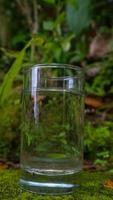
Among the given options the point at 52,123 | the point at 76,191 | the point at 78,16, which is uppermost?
the point at 78,16

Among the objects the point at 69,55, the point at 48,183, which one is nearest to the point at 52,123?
the point at 48,183

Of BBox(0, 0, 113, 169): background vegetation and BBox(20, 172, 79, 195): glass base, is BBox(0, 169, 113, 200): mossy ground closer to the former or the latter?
BBox(20, 172, 79, 195): glass base

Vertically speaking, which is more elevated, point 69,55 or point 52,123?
point 69,55

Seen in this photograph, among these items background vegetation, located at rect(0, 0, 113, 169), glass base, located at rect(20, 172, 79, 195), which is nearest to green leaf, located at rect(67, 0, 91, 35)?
background vegetation, located at rect(0, 0, 113, 169)

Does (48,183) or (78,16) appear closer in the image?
(48,183)

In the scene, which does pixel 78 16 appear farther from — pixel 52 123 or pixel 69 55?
pixel 52 123

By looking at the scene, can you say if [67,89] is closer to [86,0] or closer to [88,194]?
[88,194]
